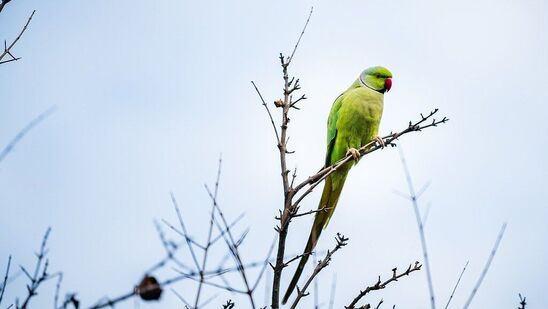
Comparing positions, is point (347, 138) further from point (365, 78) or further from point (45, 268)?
point (45, 268)

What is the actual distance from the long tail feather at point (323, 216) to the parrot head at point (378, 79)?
4.78 feet

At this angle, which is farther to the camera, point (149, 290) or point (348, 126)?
point (348, 126)

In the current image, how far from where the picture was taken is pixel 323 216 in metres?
4.92

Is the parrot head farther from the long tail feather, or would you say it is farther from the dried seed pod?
the dried seed pod

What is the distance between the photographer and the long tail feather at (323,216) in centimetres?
401

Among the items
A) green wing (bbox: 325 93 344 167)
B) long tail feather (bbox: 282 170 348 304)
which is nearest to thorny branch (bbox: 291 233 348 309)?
long tail feather (bbox: 282 170 348 304)

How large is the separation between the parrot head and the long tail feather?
4.78 feet

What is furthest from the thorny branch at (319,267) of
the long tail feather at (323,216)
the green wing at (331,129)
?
the green wing at (331,129)

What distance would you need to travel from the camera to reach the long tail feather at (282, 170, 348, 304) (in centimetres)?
401

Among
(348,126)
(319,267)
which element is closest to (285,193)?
(319,267)

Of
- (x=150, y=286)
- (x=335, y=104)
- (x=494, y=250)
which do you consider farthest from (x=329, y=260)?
(x=335, y=104)

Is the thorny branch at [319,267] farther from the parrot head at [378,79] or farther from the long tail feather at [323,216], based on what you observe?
the parrot head at [378,79]

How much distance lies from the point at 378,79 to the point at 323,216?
2513 mm

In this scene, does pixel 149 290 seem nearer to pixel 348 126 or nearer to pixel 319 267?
pixel 319 267
